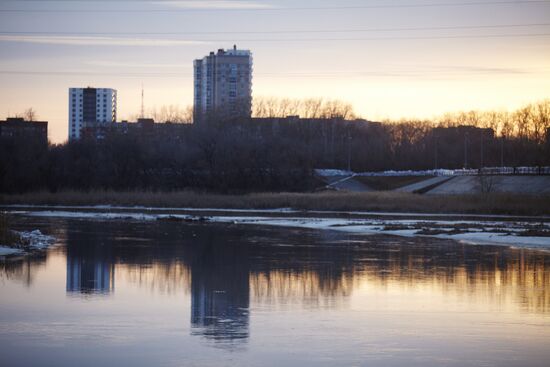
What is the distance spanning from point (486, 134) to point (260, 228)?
111 meters

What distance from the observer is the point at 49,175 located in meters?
86.4

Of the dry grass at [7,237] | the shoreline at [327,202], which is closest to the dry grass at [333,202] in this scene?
the shoreline at [327,202]

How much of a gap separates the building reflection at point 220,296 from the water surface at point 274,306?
0.03 m

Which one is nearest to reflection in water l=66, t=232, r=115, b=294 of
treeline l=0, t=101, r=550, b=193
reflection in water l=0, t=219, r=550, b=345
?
reflection in water l=0, t=219, r=550, b=345

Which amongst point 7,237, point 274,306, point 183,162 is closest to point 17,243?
point 7,237

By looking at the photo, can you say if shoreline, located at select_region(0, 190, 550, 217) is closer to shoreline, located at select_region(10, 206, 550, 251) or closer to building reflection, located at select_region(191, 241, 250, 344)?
shoreline, located at select_region(10, 206, 550, 251)

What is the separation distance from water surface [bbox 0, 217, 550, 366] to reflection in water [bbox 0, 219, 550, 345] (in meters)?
0.05

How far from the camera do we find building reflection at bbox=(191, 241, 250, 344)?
12976 mm

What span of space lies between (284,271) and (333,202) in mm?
40379

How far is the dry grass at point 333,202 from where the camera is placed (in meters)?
55.7

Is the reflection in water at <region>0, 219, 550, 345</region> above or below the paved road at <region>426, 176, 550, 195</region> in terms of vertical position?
below

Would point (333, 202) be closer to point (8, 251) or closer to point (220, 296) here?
point (8, 251)

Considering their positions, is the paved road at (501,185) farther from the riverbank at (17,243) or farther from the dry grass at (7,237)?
the dry grass at (7,237)

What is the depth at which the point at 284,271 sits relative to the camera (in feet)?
69.8
